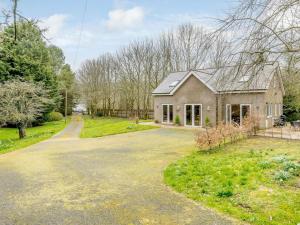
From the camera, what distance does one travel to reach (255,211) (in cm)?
592

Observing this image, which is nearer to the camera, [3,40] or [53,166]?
[3,40]

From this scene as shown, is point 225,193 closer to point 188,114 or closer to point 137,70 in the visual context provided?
point 188,114

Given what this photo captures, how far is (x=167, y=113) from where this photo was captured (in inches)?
1113

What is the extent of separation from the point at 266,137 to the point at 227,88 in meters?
12.1

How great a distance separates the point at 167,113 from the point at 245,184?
68.1ft

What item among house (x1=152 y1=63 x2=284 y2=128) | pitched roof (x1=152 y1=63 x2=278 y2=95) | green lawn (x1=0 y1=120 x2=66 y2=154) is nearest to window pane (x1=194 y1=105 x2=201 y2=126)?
house (x1=152 y1=63 x2=284 y2=128)

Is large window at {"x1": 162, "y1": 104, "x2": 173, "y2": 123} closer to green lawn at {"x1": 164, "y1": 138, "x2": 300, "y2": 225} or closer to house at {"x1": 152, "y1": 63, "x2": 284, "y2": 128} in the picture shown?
house at {"x1": 152, "y1": 63, "x2": 284, "y2": 128}

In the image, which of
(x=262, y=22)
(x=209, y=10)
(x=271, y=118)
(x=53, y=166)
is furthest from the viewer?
(x=271, y=118)

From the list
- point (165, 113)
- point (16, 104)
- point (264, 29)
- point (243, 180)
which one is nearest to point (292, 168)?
point (243, 180)

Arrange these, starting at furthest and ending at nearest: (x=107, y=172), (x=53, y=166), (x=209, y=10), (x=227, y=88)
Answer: (x=53, y=166)
(x=107, y=172)
(x=227, y=88)
(x=209, y=10)

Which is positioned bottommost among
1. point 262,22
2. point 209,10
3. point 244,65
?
point 244,65

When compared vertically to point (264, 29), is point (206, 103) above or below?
below

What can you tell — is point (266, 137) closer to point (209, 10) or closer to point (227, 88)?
point (227, 88)

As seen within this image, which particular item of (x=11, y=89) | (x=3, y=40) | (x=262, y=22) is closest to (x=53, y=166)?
(x=3, y=40)
